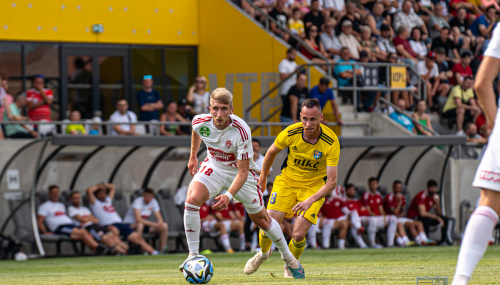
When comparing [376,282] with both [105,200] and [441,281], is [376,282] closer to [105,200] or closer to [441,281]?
[441,281]

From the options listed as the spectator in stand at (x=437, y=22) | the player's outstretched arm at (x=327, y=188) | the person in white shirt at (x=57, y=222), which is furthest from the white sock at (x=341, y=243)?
the player's outstretched arm at (x=327, y=188)

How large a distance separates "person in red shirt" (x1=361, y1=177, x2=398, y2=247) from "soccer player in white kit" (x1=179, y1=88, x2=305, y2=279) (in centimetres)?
1028

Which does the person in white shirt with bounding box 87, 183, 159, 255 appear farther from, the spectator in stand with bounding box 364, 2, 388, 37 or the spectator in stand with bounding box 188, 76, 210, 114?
the spectator in stand with bounding box 364, 2, 388, 37

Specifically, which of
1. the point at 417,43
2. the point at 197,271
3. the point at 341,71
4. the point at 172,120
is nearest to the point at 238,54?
the point at 341,71

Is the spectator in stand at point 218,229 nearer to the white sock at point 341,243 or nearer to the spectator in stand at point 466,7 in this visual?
the white sock at point 341,243

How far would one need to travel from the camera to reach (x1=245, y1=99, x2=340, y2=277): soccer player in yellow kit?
9.82m

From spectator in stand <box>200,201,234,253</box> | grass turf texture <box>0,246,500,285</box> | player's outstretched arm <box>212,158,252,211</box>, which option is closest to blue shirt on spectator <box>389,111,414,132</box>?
spectator in stand <box>200,201,234,253</box>

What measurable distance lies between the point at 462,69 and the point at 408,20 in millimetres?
1915

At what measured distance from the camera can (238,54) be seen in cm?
2281

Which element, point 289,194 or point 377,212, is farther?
point 377,212

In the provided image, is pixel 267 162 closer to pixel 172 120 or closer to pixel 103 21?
pixel 172 120

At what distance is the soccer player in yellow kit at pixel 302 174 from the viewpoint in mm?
9820

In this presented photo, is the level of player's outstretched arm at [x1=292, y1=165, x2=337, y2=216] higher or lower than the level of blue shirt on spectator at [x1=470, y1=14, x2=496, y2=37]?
lower

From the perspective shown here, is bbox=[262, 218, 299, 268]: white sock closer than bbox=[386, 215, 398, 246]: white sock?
Yes
